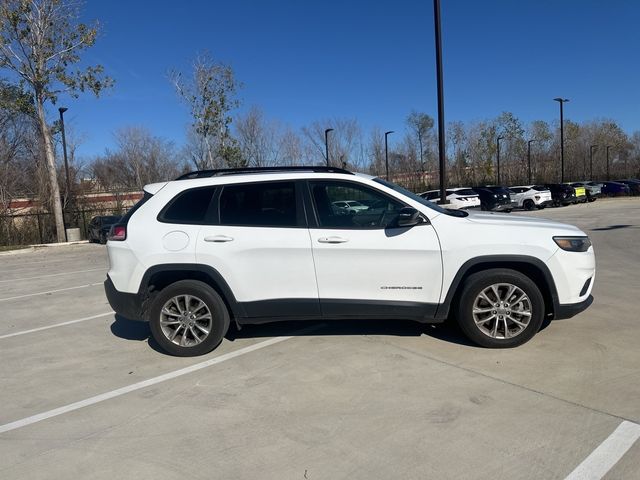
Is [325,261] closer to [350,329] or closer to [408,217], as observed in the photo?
[408,217]

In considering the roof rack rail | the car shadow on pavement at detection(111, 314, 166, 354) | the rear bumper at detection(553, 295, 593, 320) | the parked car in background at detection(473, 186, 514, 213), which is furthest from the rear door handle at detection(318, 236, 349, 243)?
the parked car in background at detection(473, 186, 514, 213)

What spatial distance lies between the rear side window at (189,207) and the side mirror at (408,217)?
1.92m

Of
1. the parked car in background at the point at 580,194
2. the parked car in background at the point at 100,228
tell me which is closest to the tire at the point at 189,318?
the parked car in background at the point at 100,228

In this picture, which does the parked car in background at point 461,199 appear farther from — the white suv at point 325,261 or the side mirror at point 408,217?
the side mirror at point 408,217

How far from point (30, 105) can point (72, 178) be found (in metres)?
11.0

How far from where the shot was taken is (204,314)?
4.97 m

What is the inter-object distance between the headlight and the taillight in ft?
13.8

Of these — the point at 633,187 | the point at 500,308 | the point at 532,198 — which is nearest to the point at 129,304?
the point at 500,308

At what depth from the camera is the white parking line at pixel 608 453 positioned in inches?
110

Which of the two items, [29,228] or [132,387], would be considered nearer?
[132,387]

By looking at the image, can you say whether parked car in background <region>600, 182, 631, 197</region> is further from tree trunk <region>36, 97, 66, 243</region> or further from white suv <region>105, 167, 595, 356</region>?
white suv <region>105, 167, 595, 356</region>

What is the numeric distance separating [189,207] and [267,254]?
38.7 inches

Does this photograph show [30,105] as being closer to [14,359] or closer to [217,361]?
[14,359]

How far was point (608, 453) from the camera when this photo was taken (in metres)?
2.97
